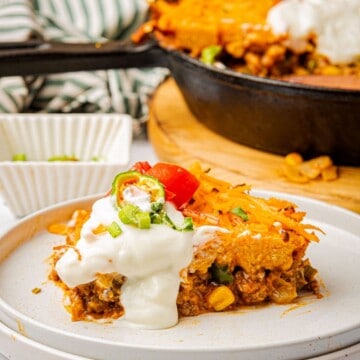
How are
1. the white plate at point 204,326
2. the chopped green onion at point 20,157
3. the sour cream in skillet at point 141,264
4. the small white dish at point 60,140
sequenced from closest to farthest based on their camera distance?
the white plate at point 204,326 → the sour cream in skillet at point 141,264 → the small white dish at point 60,140 → the chopped green onion at point 20,157

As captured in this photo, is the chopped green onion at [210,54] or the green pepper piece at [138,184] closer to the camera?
the green pepper piece at [138,184]

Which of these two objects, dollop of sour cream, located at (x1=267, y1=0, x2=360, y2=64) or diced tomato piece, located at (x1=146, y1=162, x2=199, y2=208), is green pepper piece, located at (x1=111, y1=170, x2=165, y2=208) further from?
dollop of sour cream, located at (x1=267, y1=0, x2=360, y2=64)

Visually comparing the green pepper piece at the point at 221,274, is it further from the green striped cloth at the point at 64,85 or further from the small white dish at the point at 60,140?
the green striped cloth at the point at 64,85

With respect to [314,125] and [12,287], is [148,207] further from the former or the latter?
[314,125]

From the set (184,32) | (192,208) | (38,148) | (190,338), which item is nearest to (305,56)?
(184,32)

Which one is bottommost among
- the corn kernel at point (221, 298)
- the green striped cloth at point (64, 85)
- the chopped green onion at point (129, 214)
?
the green striped cloth at point (64, 85)

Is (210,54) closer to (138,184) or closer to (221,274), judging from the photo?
(138,184)

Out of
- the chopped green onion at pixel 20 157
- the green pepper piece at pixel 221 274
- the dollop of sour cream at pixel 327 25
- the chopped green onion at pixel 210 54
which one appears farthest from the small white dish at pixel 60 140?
the green pepper piece at pixel 221 274
